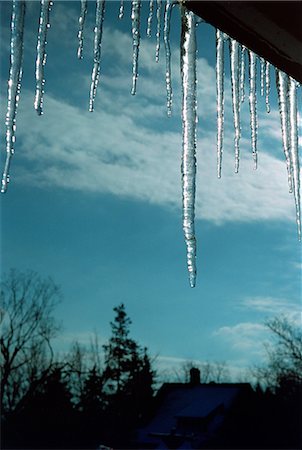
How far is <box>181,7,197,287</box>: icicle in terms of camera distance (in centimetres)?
157

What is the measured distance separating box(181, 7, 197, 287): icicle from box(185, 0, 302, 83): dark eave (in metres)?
0.22

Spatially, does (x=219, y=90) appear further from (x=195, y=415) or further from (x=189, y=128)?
(x=195, y=415)

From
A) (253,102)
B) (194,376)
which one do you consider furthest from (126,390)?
(253,102)

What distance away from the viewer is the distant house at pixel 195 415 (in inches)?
1040

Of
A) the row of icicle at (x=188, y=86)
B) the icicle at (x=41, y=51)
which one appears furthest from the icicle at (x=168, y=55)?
the icicle at (x=41, y=51)

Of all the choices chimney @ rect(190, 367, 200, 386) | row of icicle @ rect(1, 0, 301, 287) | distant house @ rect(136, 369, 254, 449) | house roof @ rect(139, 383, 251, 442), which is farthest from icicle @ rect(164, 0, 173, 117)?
chimney @ rect(190, 367, 200, 386)

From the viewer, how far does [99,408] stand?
104 feet

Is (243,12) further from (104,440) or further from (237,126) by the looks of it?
(104,440)

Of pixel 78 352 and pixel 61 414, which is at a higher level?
pixel 78 352

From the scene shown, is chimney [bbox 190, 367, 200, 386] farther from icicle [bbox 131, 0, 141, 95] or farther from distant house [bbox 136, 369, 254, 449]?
icicle [bbox 131, 0, 141, 95]

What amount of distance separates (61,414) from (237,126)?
30948 millimetres

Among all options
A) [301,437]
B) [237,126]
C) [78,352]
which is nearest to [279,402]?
[301,437]

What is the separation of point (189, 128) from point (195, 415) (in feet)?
90.1

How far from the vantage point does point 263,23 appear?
127 centimetres
